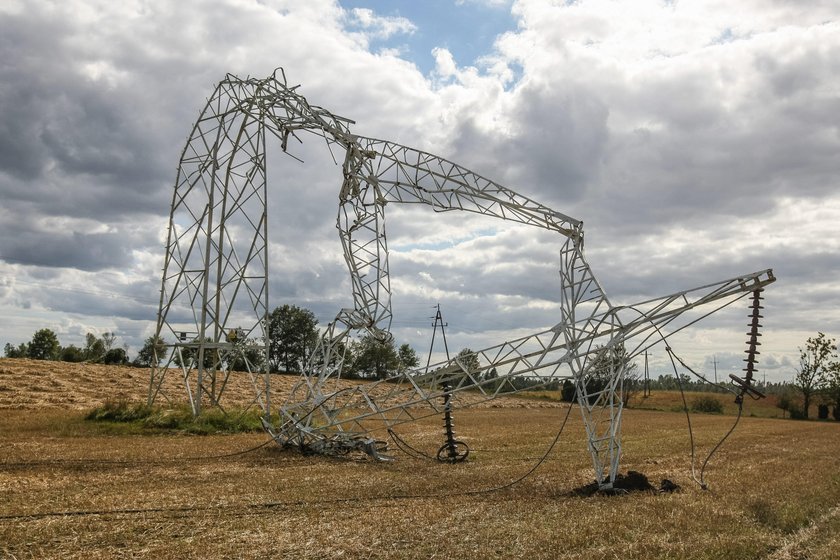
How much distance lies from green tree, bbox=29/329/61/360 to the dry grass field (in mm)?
76320

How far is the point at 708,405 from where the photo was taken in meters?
62.2

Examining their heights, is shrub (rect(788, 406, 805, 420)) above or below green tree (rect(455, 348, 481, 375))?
below

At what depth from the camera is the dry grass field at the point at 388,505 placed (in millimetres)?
8891

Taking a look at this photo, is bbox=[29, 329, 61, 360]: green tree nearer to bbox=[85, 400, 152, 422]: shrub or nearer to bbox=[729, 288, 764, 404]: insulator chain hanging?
bbox=[85, 400, 152, 422]: shrub

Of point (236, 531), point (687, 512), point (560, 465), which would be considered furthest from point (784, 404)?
point (236, 531)

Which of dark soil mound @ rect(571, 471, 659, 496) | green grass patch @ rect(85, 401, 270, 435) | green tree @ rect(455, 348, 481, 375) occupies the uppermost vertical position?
green tree @ rect(455, 348, 481, 375)

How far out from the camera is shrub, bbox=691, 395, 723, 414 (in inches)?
2413

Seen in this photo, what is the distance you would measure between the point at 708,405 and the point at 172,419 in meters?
51.3

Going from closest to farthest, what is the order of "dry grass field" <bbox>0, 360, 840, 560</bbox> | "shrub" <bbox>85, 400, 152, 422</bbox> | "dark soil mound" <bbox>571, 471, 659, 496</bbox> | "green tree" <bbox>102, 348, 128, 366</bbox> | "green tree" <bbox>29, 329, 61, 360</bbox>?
1. "dry grass field" <bbox>0, 360, 840, 560</bbox>
2. "dark soil mound" <bbox>571, 471, 659, 496</bbox>
3. "shrub" <bbox>85, 400, 152, 422</bbox>
4. "green tree" <bbox>102, 348, 128, 366</bbox>
5. "green tree" <bbox>29, 329, 61, 360</bbox>

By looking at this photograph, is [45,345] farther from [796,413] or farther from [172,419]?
[796,413]

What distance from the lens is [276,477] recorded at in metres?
14.8

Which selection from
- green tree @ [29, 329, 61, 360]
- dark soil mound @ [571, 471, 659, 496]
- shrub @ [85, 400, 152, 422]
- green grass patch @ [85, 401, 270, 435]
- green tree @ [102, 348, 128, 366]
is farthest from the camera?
green tree @ [29, 329, 61, 360]

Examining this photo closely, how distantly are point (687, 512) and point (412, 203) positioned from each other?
994 centimetres

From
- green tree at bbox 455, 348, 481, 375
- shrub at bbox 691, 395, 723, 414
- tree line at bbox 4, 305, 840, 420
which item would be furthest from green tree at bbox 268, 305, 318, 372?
green tree at bbox 455, 348, 481, 375
